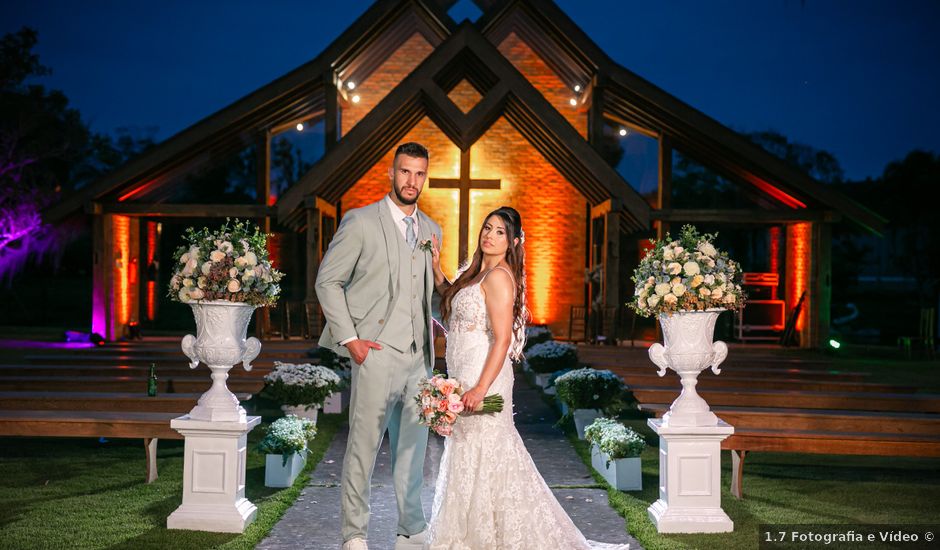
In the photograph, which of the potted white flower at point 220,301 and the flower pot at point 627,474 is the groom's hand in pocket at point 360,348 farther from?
the flower pot at point 627,474

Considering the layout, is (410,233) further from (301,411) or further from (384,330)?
(301,411)

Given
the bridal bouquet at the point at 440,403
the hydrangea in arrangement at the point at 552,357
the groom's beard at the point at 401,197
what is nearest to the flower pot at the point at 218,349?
the groom's beard at the point at 401,197

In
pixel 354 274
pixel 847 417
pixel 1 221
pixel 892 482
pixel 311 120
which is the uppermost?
pixel 311 120

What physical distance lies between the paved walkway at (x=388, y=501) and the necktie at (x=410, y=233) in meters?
1.99

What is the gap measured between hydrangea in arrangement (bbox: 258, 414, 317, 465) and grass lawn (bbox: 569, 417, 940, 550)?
266 cm

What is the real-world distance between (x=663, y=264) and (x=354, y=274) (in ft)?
8.03

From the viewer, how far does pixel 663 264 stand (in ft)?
21.6

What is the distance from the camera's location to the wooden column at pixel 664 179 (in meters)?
Result: 18.0

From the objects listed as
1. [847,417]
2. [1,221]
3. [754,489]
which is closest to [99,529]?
[754,489]

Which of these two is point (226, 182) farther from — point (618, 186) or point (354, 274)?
point (354, 274)

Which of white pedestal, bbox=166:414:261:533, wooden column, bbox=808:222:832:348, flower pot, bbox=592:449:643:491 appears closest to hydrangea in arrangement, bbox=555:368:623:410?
flower pot, bbox=592:449:643:491

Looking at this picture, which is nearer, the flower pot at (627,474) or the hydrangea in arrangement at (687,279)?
the hydrangea in arrangement at (687,279)

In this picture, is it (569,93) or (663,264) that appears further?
(569,93)

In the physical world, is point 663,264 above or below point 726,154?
below
